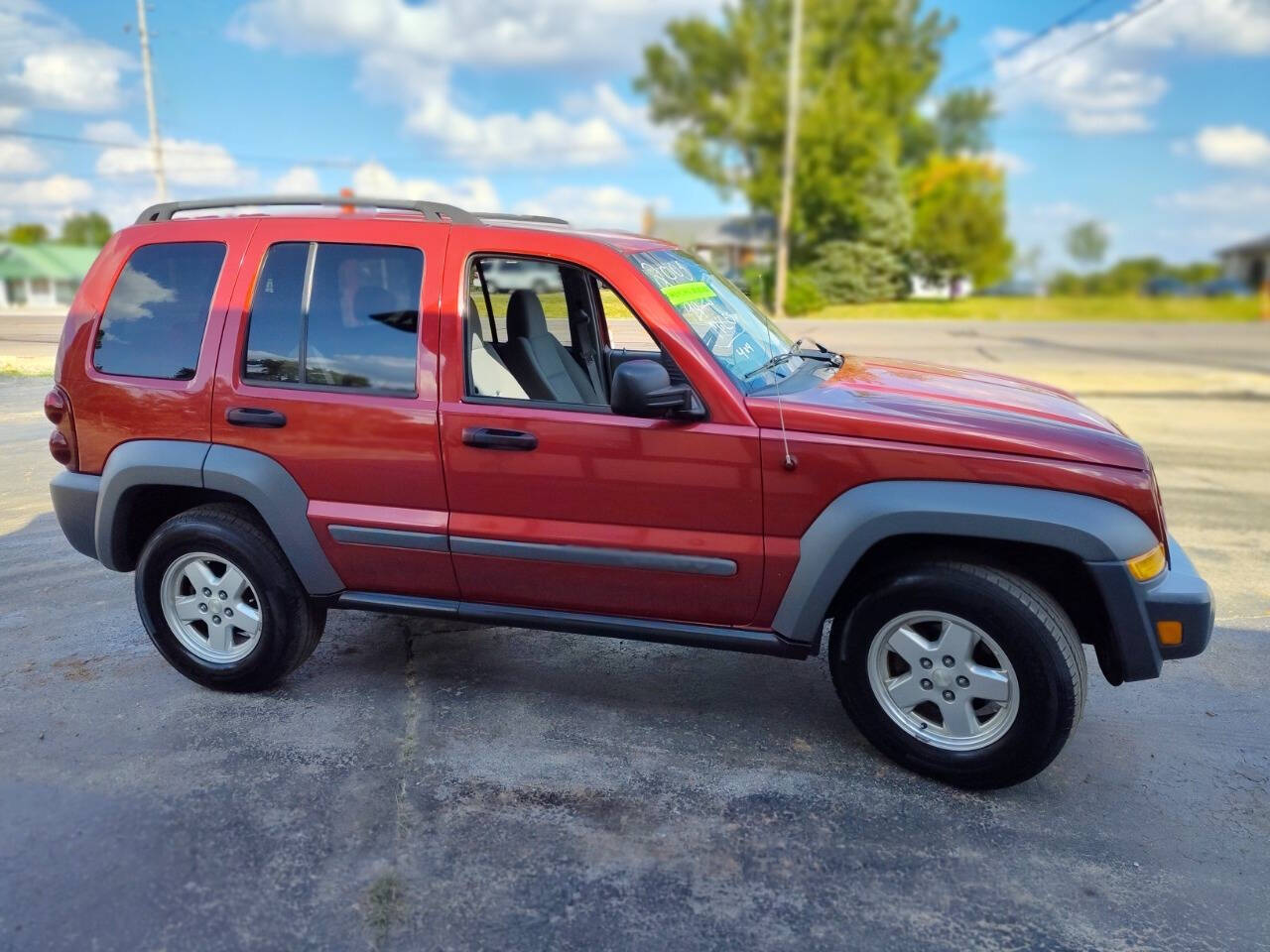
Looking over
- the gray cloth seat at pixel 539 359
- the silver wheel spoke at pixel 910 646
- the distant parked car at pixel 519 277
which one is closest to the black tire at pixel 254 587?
the gray cloth seat at pixel 539 359

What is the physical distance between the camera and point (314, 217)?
145 inches

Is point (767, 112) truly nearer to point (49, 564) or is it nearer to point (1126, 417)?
point (1126, 417)

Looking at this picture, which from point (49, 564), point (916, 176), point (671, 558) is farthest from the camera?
point (916, 176)

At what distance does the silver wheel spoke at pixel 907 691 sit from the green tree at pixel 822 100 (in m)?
24.2

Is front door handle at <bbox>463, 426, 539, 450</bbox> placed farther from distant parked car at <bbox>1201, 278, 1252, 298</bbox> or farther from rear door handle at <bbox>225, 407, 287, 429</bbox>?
distant parked car at <bbox>1201, 278, 1252, 298</bbox>

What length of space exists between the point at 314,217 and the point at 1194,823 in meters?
3.81

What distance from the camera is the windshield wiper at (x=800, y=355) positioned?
366cm

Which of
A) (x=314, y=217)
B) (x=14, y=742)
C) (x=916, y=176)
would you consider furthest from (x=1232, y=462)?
(x=916, y=176)

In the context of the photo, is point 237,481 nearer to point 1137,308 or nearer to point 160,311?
point 160,311

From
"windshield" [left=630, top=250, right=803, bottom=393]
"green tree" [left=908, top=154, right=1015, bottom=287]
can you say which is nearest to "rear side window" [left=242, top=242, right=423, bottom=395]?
"windshield" [left=630, top=250, right=803, bottom=393]

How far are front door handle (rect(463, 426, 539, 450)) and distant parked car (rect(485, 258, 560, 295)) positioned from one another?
2.22ft

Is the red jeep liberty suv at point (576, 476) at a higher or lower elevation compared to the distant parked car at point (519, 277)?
lower

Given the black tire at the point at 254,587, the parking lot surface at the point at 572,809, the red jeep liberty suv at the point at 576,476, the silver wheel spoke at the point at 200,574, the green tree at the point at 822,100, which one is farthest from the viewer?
the green tree at the point at 822,100

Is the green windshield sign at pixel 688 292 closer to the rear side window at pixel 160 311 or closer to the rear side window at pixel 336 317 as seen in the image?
the rear side window at pixel 336 317
